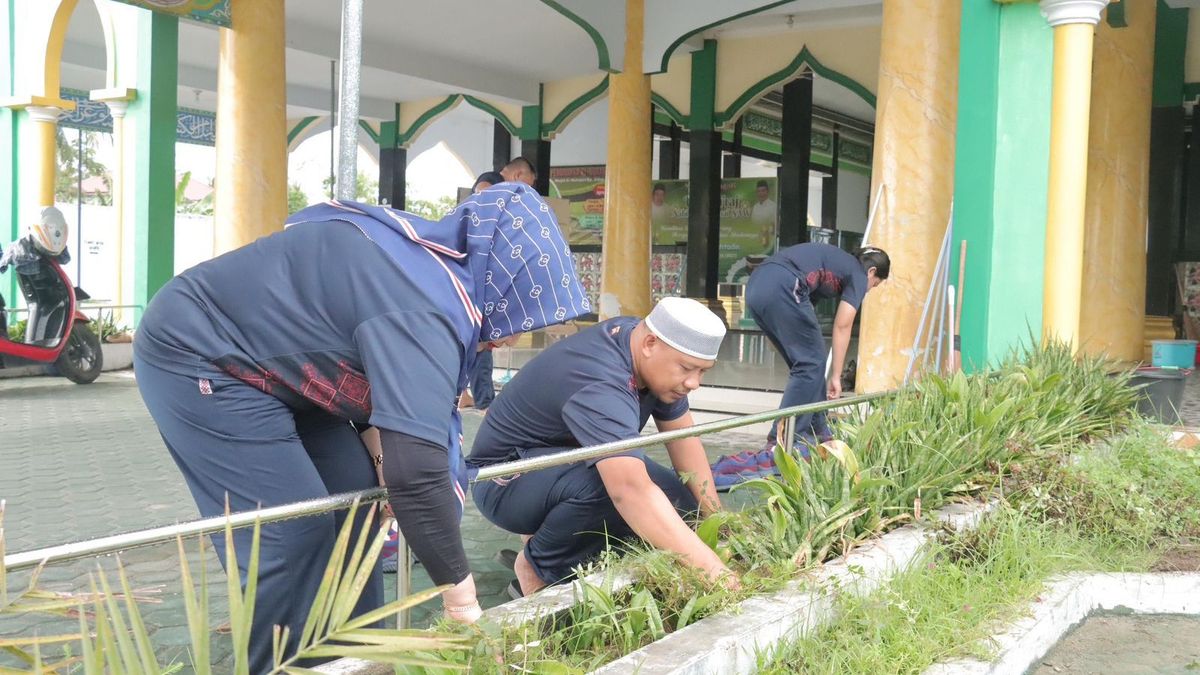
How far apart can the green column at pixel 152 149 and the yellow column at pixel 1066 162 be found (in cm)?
849

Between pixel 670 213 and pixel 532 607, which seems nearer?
pixel 532 607

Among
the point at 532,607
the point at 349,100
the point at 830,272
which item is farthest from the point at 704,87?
the point at 532,607

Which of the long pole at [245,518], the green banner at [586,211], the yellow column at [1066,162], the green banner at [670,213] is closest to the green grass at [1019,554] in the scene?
the long pole at [245,518]

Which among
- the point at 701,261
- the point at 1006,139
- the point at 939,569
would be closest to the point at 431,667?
the point at 939,569

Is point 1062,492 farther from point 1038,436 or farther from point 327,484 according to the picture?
point 327,484

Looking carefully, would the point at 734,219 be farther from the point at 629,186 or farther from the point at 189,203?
the point at 189,203

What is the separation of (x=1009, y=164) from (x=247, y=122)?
6831 millimetres

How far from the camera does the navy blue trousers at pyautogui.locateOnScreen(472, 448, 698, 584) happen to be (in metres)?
3.23

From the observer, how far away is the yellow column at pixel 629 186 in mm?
12781

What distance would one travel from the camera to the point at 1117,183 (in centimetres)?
995

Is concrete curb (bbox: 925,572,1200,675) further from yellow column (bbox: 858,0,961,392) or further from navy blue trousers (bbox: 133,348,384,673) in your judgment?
yellow column (bbox: 858,0,961,392)

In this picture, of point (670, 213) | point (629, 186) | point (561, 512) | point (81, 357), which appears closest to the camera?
point (561, 512)

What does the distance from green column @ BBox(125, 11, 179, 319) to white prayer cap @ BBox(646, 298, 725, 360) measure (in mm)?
9331

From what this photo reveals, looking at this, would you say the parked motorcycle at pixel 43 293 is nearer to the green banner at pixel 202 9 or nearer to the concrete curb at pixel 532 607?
the green banner at pixel 202 9
